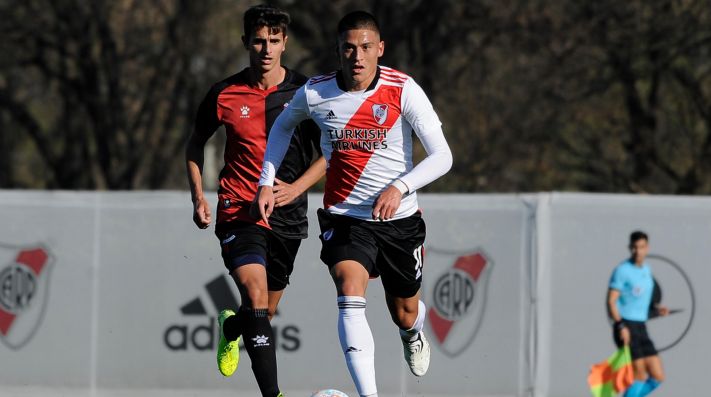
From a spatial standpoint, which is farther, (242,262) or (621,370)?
(621,370)

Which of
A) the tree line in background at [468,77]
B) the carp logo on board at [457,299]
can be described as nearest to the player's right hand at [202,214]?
the carp logo on board at [457,299]

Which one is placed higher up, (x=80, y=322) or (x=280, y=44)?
(x=280, y=44)

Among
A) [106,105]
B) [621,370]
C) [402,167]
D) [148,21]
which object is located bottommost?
[621,370]

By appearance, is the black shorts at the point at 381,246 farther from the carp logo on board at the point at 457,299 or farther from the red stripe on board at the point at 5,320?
the red stripe on board at the point at 5,320

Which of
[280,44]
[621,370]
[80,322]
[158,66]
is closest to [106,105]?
[158,66]

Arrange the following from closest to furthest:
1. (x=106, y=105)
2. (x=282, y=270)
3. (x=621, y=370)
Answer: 1. (x=282, y=270)
2. (x=621, y=370)
3. (x=106, y=105)

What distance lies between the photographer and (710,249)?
10375 millimetres

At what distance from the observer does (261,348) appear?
7008mm

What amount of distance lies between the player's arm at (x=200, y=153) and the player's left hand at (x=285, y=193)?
47 centimetres

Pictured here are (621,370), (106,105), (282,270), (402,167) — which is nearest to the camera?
(402,167)

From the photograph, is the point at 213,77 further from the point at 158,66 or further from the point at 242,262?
the point at 242,262

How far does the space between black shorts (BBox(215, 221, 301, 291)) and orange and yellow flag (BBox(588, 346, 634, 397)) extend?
3.61 metres

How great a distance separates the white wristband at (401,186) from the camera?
6.56m

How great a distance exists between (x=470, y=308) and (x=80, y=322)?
10.6 feet
